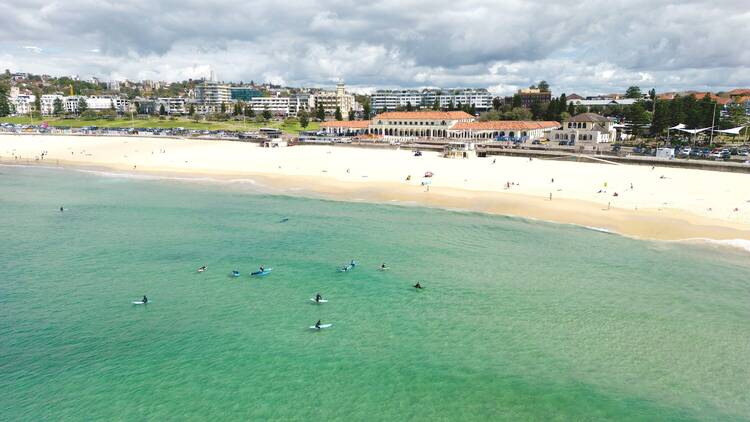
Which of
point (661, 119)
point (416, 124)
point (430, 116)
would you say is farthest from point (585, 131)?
point (416, 124)

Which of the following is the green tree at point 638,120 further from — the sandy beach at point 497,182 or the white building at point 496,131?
the sandy beach at point 497,182

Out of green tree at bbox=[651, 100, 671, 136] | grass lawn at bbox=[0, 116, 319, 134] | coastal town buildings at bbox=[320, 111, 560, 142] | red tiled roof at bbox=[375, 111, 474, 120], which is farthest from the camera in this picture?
grass lawn at bbox=[0, 116, 319, 134]

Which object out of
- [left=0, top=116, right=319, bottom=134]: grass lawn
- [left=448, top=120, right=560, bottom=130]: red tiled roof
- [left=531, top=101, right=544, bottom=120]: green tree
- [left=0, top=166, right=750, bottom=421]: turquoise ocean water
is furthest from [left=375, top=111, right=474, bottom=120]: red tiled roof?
[left=0, top=166, right=750, bottom=421]: turquoise ocean water

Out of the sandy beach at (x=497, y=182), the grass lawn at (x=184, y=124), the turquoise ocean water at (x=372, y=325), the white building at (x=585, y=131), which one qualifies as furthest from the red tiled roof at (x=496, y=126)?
the turquoise ocean water at (x=372, y=325)

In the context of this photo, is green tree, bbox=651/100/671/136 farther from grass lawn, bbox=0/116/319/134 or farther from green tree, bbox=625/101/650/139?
grass lawn, bbox=0/116/319/134

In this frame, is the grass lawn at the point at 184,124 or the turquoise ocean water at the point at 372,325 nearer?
the turquoise ocean water at the point at 372,325
